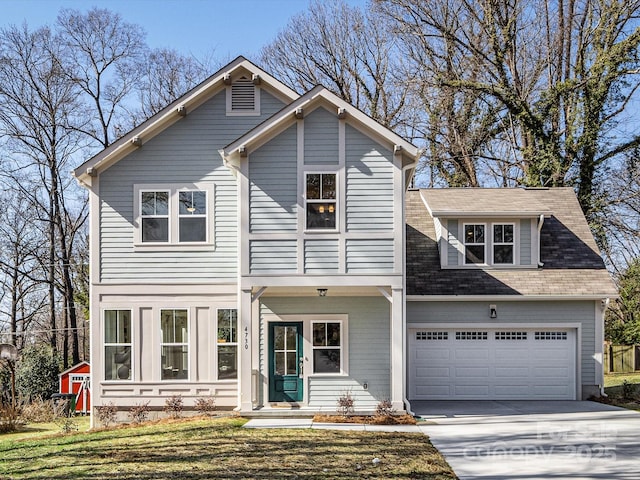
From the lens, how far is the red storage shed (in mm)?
18438

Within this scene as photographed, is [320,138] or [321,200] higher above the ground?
[320,138]

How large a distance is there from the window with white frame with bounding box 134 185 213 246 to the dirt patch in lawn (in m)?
5.09

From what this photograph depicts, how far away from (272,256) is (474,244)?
6430 mm

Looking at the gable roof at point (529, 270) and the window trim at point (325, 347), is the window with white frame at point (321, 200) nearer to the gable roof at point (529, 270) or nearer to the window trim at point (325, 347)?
the window trim at point (325, 347)

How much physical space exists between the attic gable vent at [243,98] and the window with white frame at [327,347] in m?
5.61

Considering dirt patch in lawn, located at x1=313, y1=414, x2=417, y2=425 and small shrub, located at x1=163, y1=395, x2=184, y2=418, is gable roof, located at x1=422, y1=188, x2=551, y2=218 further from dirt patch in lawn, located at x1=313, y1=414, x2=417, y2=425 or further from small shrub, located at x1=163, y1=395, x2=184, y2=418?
small shrub, located at x1=163, y1=395, x2=184, y2=418

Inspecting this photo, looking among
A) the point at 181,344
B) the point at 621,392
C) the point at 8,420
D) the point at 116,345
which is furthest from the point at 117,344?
the point at 621,392

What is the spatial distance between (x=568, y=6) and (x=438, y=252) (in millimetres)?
16613

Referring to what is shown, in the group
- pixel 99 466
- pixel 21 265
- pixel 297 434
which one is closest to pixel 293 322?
pixel 297 434

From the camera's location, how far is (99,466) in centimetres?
901

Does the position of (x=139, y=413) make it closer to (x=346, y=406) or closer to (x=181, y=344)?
(x=181, y=344)

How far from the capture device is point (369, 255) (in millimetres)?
13562

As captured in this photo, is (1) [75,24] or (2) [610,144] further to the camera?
(1) [75,24]

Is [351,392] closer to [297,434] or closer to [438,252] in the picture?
[297,434]
